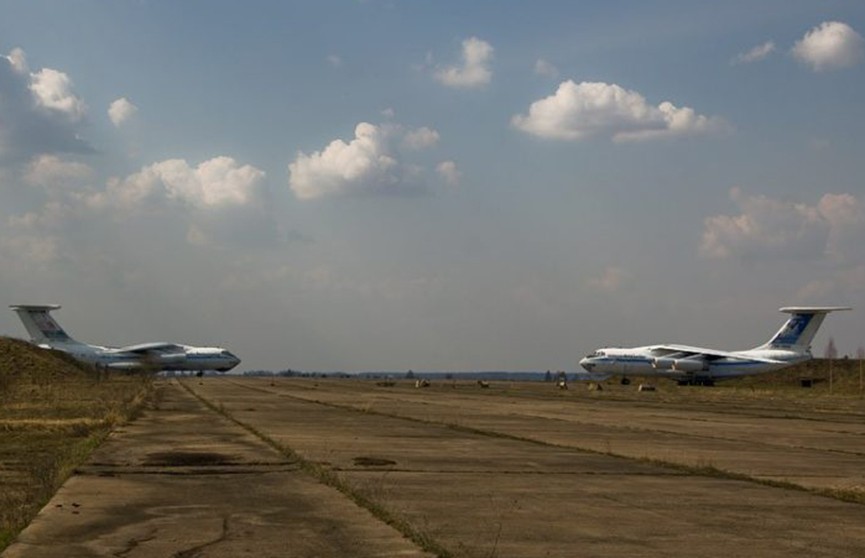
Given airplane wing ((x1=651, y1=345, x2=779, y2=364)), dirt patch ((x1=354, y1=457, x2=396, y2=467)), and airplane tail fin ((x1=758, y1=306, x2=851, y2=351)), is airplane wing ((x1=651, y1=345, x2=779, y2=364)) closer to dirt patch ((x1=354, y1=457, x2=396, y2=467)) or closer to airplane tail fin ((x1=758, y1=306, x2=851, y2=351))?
airplane tail fin ((x1=758, y1=306, x2=851, y2=351))

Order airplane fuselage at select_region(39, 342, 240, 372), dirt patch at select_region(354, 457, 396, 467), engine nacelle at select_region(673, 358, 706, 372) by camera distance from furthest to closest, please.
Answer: airplane fuselage at select_region(39, 342, 240, 372), engine nacelle at select_region(673, 358, 706, 372), dirt patch at select_region(354, 457, 396, 467)

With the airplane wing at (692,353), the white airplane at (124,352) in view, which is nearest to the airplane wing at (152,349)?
the white airplane at (124,352)

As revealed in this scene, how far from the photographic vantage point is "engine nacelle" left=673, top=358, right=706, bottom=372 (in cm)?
9750

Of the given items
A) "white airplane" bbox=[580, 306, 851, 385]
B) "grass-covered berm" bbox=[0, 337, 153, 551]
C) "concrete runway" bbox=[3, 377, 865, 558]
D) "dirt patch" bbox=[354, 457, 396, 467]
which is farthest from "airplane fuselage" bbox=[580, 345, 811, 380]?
"dirt patch" bbox=[354, 457, 396, 467]

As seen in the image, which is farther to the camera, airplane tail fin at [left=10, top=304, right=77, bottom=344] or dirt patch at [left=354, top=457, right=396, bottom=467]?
airplane tail fin at [left=10, top=304, right=77, bottom=344]

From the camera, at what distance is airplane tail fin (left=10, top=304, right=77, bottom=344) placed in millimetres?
115688

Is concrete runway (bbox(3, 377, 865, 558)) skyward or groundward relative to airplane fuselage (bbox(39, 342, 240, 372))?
groundward

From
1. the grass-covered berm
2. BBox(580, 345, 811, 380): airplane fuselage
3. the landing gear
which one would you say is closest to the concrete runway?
the grass-covered berm

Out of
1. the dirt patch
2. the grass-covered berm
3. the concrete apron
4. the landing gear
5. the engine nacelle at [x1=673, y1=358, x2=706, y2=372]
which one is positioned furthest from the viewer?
the landing gear

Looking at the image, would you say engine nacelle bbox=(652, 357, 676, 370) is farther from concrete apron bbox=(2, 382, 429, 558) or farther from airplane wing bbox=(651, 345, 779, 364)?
concrete apron bbox=(2, 382, 429, 558)

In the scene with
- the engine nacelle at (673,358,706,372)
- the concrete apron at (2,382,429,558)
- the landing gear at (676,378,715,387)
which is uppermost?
the engine nacelle at (673,358,706,372)

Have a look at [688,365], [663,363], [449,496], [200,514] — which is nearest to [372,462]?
[449,496]

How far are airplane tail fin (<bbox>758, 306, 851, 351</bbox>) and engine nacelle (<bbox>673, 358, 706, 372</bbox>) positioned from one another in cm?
1229

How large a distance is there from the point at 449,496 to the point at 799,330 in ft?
339
